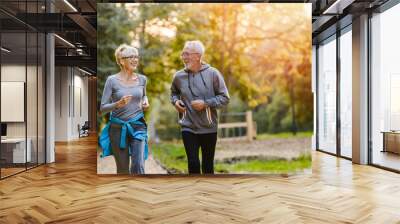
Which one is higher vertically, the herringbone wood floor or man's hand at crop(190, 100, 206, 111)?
man's hand at crop(190, 100, 206, 111)

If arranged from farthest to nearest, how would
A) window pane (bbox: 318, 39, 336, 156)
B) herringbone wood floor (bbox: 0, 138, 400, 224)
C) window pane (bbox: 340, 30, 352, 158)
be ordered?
window pane (bbox: 318, 39, 336, 156)
window pane (bbox: 340, 30, 352, 158)
herringbone wood floor (bbox: 0, 138, 400, 224)

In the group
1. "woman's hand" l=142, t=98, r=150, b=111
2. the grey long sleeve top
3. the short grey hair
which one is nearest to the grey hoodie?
the short grey hair

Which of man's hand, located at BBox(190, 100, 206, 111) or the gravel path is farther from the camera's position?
the gravel path

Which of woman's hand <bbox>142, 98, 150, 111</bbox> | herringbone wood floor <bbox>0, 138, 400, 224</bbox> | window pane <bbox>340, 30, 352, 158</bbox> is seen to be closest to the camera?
herringbone wood floor <bbox>0, 138, 400, 224</bbox>

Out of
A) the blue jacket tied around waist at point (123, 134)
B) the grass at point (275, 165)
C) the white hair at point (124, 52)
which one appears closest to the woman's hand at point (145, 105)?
the blue jacket tied around waist at point (123, 134)

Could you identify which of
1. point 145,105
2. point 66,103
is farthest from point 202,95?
point 66,103

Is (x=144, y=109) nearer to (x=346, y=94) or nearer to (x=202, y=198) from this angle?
(x=202, y=198)

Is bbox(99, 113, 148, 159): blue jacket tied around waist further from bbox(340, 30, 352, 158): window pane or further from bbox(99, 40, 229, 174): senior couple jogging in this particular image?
bbox(340, 30, 352, 158): window pane

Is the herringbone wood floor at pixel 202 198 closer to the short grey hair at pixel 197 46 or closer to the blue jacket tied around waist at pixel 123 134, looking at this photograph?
the blue jacket tied around waist at pixel 123 134

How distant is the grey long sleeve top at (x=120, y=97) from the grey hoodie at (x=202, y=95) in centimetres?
52

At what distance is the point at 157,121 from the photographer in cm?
643

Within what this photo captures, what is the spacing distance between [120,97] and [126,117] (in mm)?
310

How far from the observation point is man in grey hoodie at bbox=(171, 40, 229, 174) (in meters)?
6.35

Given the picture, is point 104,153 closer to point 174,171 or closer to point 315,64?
point 174,171
